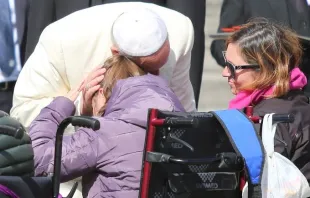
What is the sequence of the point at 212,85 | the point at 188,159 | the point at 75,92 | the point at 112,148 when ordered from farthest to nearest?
the point at 212,85 < the point at 75,92 < the point at 112,148 < the point at 188,159

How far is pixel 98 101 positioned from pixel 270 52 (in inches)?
29.1

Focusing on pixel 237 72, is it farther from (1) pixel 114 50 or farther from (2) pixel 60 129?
(2) pixel 60 129

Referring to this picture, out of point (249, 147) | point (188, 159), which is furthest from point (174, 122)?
point (249, 147)

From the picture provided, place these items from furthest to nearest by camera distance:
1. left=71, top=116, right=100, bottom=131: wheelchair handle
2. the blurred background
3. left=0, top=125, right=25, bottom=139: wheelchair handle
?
the blurred background, left=71, top=116, right=100, bottom=131: wheelchair handle, left=0, top=125, right=25, bottom=139: wheelchair handle

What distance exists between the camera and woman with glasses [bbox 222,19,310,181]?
3.44m

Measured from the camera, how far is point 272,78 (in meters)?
3.60

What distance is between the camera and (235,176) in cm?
298

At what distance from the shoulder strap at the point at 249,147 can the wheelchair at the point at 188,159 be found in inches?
1.1

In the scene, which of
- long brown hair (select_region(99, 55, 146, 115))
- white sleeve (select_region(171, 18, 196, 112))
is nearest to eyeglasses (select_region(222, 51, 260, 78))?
white sleeve (select_region(171, 18, 196, 112))

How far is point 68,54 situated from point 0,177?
1223mm

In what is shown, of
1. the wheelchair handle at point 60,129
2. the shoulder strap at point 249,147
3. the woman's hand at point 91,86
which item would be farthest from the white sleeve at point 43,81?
the shoulder strap at point 249,147

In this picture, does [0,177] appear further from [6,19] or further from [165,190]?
[6,19]

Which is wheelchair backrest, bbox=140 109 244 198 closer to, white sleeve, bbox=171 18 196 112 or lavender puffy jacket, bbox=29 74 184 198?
lavender puffy jacket, bbox=29 74 184 198

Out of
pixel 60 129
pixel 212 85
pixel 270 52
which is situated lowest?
pixel 212 85
